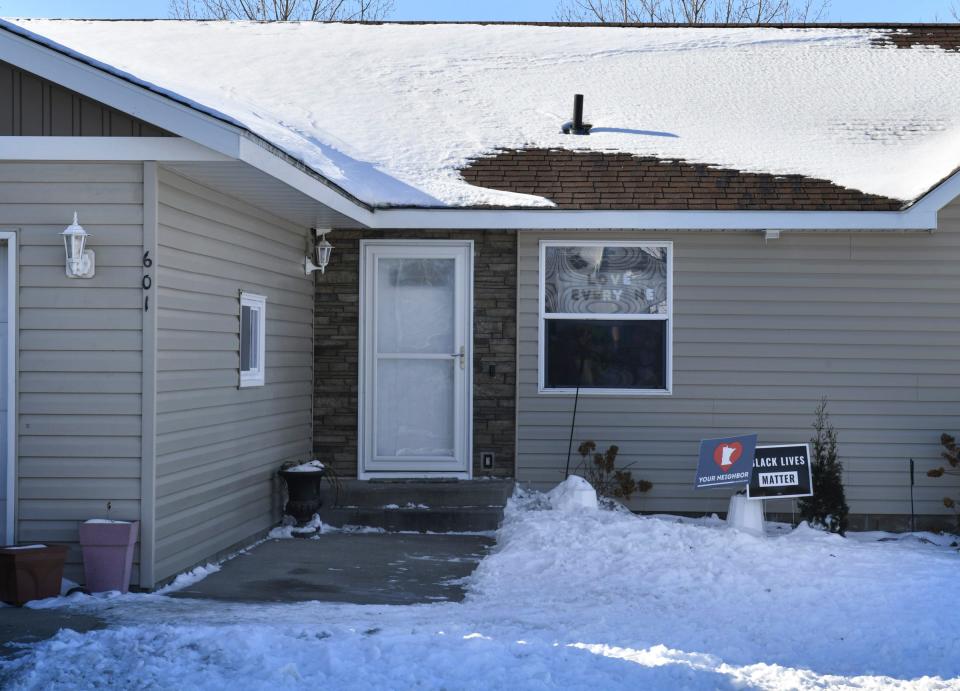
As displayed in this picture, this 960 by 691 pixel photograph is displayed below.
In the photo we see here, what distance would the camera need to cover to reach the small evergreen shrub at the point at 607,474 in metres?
9.85

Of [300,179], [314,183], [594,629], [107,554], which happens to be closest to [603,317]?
[314,183]

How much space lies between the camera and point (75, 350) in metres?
6.83

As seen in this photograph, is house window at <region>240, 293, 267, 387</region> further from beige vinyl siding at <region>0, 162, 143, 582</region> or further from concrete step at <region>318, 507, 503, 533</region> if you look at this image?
beige vinyl siding at <region>0, 162, 143, 582</region>

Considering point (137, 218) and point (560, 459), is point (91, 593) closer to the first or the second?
point (137, 218)

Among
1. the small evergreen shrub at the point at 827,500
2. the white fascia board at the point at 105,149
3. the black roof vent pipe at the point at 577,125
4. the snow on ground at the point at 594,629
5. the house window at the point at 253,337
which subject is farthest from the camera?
the black roof vent pipe at the point at 577,125

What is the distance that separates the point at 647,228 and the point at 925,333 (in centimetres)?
266

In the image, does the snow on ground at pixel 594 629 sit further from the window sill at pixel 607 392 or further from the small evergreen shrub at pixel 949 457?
the window sill at pixel 607 392

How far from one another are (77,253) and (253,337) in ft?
7.35

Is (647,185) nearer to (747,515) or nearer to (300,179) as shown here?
(747,515)

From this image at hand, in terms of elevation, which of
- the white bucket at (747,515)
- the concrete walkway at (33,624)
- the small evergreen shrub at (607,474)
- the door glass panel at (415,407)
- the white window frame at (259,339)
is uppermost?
the white window frame at (259,339)

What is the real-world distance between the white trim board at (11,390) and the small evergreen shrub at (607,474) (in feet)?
15.8

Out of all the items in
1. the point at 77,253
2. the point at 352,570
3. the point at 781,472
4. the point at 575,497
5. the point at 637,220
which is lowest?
the point at 352,570

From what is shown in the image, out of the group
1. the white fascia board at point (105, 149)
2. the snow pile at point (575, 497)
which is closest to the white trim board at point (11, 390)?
the white fascia board at point (105, 149)

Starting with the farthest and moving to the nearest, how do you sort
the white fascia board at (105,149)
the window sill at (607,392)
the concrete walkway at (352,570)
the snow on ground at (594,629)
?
the window sill at (607,392)
the concrete walkway at (352,570)
the white fascia board at (105,149)
the snow on ground at (594,629)
